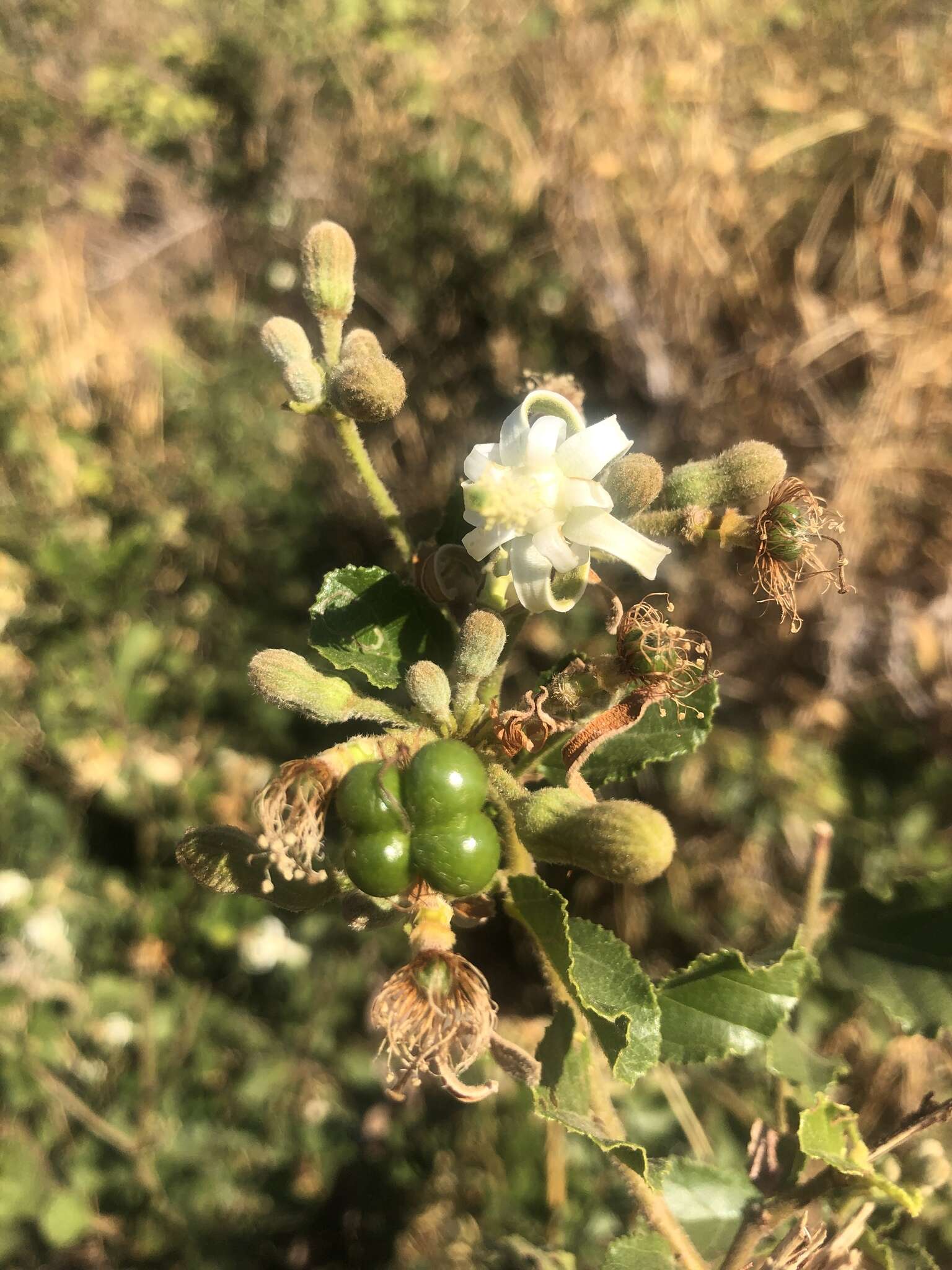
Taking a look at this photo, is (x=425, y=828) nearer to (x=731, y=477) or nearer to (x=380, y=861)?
(x=380, y=861)

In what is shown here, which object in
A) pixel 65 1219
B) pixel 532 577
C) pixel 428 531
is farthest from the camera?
pixel 428 531

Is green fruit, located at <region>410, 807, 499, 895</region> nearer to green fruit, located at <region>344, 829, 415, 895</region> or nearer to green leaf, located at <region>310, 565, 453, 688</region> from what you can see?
green fruit, located at <region>344, 829, 415, 895</region>

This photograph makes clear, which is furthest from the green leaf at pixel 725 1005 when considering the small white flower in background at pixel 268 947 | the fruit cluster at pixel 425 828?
the small white flower in background at pixel 268 947

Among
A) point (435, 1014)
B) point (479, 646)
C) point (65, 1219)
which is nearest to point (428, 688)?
point (479, 646)

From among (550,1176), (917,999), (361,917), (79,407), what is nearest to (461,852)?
(361,917)

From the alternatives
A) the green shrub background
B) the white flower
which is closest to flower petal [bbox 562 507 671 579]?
the white flower

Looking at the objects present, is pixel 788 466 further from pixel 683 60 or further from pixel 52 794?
pixel 52 794

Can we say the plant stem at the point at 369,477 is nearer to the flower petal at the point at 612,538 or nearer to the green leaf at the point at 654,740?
the flower petal at the point at 612,538
